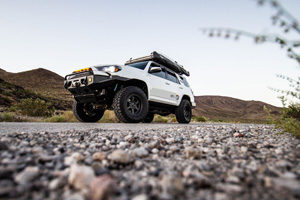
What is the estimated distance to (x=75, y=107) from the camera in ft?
18.8

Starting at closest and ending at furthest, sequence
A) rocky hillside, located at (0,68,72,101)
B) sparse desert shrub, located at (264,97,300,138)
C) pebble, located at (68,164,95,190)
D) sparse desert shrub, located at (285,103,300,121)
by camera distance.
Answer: pebble, located at (68,164,95,190) → sparse desert shrub, located at (264,97,300,138) → sparse desert shrub, located at (285,103,300,121) → rocky hillside, located at (0,68,72,101)

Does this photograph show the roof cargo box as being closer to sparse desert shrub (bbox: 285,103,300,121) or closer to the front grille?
the front grille

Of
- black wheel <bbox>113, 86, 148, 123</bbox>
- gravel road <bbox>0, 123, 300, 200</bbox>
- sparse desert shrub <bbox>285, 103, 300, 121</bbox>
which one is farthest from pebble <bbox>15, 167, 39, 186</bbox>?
sparse desert shrub <bbox>285, 103, 300, 121</bbox>

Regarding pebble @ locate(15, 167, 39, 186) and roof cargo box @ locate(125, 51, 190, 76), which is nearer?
pebble @ locate(15, 167, 39, 186)

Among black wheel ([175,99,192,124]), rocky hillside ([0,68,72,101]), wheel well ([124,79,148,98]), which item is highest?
rocky hillside ([0,68,72,101])

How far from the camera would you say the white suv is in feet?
14.8

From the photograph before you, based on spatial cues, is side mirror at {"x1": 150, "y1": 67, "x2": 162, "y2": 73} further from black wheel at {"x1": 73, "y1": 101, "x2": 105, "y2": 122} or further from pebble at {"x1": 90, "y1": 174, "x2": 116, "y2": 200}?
pebble at {"x1": 90, "y1": 174, "x2": 116, "y2": 200}

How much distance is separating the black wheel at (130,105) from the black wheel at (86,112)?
1.49 metres

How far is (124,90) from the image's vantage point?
4652 millimetres

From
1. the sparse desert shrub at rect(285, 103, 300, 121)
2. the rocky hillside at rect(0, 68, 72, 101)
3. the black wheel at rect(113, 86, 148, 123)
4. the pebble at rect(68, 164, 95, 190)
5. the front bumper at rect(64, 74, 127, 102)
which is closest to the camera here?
the pebble at rect(68, 164, 95, 190)

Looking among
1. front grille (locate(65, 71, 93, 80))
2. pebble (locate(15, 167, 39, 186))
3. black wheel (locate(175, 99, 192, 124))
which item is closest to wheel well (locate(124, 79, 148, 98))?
front grille (locate(65, 71, 93, 80))

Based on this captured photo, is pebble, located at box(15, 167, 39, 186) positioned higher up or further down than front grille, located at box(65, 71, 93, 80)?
further down

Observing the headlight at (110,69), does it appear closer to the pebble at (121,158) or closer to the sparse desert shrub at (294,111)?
the pebble at (121,158)

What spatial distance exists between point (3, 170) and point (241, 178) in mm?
1357
